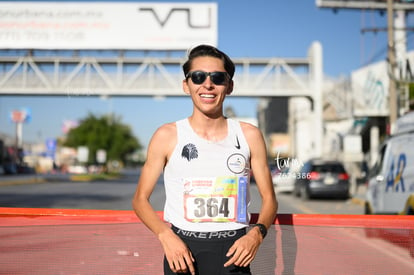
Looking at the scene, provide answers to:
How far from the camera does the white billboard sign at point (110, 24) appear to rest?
261 inches

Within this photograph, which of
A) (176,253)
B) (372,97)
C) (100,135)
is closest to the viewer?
(176,253)

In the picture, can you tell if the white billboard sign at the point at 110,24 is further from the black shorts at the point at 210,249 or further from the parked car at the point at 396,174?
the black shorts at the point at 210,249

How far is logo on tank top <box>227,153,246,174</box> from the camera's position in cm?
226

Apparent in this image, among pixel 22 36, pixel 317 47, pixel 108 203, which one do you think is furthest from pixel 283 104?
pixel 22 36

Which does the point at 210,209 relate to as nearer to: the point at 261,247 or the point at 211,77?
the point at 211,77

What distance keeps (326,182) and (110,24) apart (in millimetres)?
9878

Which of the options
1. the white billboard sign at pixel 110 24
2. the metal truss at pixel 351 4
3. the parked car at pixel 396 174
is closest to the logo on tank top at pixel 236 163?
the white billboard sign at pixel 110 24

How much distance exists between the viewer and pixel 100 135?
170ft

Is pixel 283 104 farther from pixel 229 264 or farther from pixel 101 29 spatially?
pixel 229 264

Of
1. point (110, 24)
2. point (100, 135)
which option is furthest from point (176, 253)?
point (100, 135)

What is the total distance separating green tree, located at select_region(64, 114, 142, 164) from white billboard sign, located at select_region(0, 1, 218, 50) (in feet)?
134

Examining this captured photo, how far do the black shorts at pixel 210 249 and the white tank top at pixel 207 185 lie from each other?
0.03 m

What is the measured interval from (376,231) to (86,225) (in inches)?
74.0

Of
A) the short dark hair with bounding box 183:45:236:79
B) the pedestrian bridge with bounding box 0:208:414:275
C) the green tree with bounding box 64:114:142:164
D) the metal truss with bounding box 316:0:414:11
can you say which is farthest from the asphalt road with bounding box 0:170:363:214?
the green tree with bounding box 64:114:142:164
